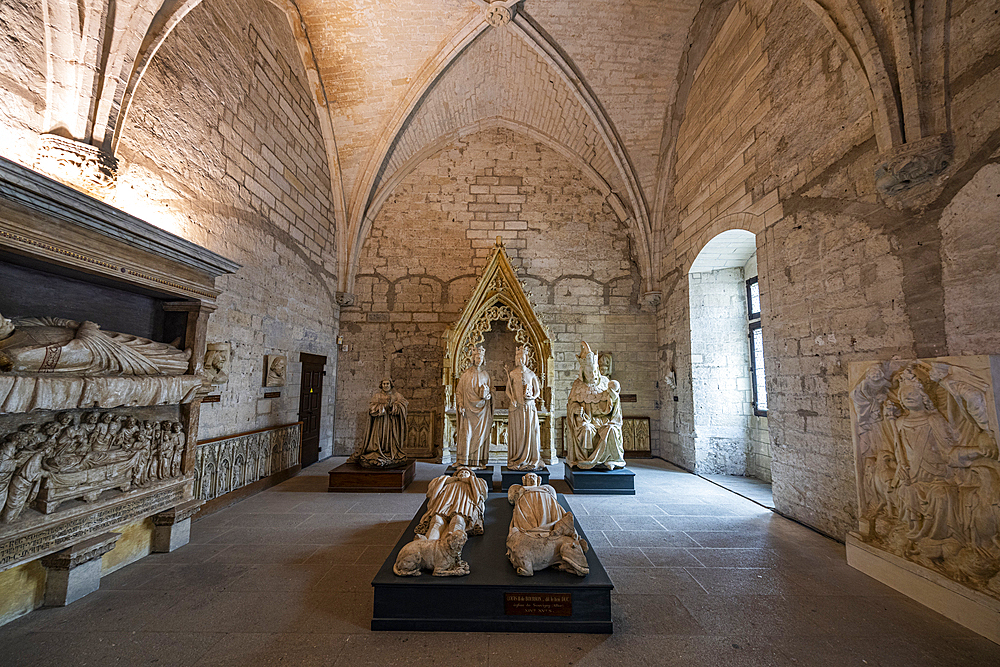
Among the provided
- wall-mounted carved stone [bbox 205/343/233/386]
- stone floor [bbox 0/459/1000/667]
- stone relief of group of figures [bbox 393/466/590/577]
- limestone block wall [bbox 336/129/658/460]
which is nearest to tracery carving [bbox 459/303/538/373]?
limestone block wall [bbox 336/129/658/460]

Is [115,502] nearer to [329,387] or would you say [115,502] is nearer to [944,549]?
[329,387]

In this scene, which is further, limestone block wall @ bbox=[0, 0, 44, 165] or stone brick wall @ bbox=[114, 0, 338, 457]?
stone brick wall @ bbox=[114, 0, 338, 457]

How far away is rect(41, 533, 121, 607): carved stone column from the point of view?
2.72 m

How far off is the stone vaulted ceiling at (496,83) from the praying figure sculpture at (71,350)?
5.37m

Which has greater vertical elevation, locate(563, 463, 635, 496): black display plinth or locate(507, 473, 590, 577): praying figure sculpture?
locate(507, 473, 590, 577): praying figure sculpture

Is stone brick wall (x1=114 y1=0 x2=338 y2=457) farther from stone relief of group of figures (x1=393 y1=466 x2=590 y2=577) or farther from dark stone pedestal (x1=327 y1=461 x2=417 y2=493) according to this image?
stone relief of group of figures (x1=393 y1=466 x2=590 y2=577)

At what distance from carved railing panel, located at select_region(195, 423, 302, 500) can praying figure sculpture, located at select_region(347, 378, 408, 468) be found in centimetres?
117

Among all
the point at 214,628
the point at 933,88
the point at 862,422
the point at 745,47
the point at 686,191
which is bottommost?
the point at 214,628

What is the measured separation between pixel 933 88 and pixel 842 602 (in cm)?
391

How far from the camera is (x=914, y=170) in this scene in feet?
10.3

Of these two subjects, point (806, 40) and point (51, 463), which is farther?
point (806, 40)

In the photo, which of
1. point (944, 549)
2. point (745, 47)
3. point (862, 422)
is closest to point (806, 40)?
point (745, 47)

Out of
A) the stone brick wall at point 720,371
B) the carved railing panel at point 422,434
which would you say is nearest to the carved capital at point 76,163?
the carved railing panel at point 422,434

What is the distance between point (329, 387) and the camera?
8180 millimetres
